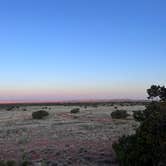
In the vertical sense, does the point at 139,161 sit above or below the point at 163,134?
below

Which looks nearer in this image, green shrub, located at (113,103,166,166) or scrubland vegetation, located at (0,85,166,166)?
green shrub, located at (113,103,166,166)

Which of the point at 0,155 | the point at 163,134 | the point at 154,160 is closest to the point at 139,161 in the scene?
the point at 154,160

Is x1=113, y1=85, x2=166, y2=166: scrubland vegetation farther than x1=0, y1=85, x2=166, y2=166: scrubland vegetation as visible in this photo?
No

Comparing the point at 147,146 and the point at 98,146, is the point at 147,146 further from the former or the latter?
the point at 98,146

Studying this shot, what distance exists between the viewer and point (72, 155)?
1229 centimetres

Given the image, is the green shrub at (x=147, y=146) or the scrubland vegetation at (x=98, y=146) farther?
the scrubland vegetation at (x=98, y=146)

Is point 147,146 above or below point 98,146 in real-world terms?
above

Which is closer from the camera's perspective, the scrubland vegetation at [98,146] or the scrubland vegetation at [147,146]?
the scrubland vegetation at [147,146]

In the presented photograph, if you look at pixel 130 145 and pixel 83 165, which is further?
pixel 83 165

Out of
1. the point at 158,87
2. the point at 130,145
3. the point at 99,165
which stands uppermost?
the point at 158,87

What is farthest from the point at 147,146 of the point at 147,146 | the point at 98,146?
Result: the point at 98,146

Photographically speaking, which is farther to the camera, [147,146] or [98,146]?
[98,146]

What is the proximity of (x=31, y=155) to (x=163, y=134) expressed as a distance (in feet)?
17.0

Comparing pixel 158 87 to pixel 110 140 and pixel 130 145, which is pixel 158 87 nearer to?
pixel 110 140
